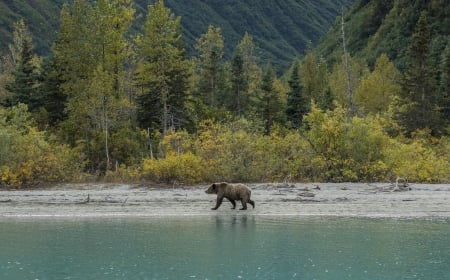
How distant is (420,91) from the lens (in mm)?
44656

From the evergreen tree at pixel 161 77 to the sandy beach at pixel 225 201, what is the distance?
14.4 m

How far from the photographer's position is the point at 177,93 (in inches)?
1646

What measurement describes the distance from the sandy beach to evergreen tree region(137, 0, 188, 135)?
47.4 ft

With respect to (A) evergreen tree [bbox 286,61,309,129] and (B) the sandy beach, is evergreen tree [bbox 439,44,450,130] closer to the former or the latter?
(A) evergreen tree [bbox 286,61,309,129]

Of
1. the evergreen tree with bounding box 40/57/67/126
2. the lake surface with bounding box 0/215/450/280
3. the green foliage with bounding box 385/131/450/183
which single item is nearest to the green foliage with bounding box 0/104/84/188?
the lake surface with bounding box 0/215/450/280

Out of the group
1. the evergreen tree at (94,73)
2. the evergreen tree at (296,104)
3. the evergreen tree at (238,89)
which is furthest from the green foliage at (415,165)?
the evergreen tree at (238,89)

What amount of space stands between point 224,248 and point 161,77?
23.5 metres

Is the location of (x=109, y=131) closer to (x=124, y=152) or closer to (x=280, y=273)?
(x=124, y=152)

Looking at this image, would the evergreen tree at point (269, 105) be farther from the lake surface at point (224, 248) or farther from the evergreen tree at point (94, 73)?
the lake surface at point (224, 248)

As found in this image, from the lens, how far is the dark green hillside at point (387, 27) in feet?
299

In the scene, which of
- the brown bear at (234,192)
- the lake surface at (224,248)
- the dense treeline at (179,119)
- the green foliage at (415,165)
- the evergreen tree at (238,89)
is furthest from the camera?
the evergreen tree at (238,89)

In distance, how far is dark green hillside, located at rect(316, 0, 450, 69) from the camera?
9112 centimetres

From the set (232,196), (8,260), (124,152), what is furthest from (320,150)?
(8,260)

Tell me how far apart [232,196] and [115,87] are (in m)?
19.8
